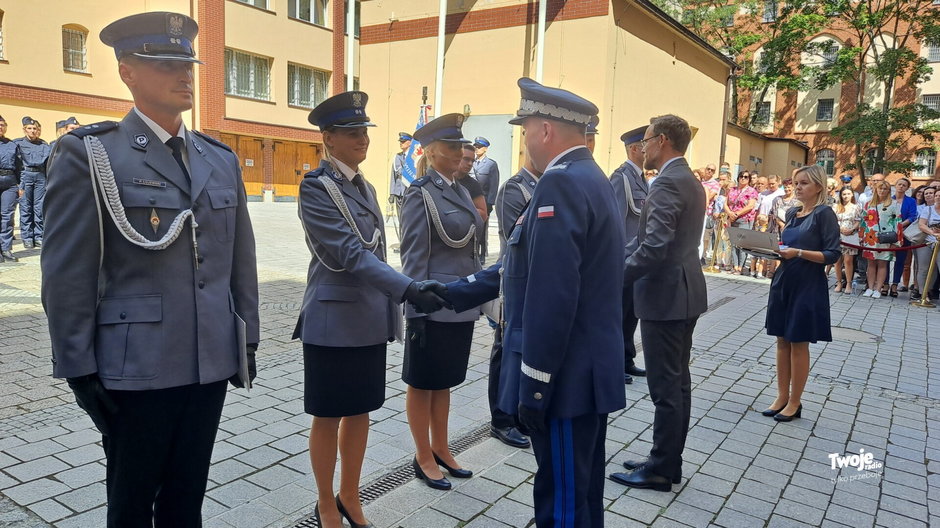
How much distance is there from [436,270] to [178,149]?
1.73 m

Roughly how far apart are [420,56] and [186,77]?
1803 centimetres

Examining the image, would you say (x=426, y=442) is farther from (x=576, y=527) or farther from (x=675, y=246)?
(x=675, y=246)

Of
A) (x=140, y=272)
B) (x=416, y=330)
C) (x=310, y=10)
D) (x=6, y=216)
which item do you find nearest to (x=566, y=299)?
→ (x=416, y=330)

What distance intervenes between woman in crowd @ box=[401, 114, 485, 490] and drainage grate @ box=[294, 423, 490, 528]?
11 cm

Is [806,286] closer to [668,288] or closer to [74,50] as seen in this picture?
[668,288]

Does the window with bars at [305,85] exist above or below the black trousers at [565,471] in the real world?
above

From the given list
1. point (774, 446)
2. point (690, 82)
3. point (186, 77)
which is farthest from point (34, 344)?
point (690, 82)

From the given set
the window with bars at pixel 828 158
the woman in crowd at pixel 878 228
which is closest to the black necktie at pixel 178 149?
the woman in crowd at pixel 878 228

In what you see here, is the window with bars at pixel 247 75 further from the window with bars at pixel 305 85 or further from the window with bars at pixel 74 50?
the window with bars at pixel 74 50

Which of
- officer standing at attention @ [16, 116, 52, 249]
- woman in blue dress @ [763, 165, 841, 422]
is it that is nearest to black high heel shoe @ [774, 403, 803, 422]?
woman in blue dress @ [763, 165, 841, 422]

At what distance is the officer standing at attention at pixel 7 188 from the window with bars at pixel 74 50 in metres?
15.3

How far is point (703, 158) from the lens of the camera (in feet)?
75.6

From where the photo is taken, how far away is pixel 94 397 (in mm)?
2123

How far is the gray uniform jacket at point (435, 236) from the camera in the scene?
3.77 meters
